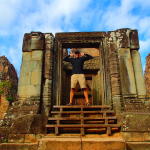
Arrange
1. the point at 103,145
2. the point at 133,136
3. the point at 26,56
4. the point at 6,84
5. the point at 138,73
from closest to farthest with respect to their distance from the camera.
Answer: the point at 103,145 < the point at 133,136 < the point at 138,73 < the point at 26,56 < the point at 6,84

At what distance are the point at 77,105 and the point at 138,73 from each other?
7.99 feet

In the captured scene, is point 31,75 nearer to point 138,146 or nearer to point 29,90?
point 29,90

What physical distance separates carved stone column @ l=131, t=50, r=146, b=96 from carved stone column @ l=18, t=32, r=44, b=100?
3327mm

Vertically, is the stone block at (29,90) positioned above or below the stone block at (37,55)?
below

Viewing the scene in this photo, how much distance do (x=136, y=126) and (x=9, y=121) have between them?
3.57 metres

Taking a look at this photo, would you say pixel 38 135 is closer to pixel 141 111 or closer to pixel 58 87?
pixel 58 87

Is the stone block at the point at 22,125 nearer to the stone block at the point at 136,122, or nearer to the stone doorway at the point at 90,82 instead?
the stone block at the point at 136,122

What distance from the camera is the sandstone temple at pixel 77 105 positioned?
434 cm

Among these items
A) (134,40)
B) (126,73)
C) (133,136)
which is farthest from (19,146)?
(134,40)

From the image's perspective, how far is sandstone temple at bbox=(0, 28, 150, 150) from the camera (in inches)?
171

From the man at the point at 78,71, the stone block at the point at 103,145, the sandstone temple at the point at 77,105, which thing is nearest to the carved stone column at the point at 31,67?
the sandstone temple at the point at 77,105

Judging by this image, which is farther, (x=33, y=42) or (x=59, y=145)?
(x=33, y=42)

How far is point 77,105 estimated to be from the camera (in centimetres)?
531

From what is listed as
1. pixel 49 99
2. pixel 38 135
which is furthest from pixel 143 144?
pixel 49 99
